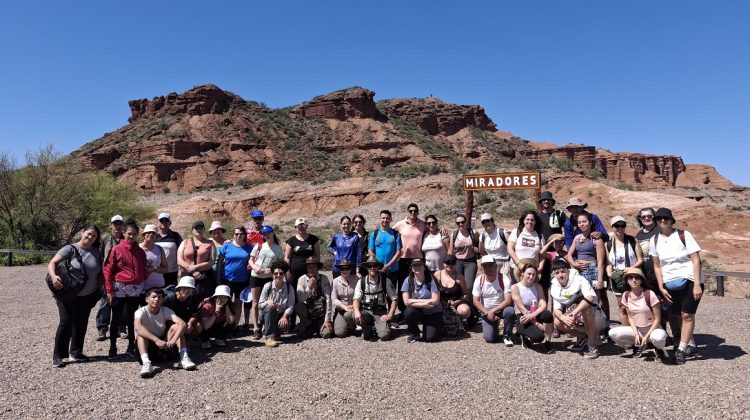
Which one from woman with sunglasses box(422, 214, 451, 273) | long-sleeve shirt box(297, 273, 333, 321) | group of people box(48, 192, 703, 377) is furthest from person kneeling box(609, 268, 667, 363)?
long-sleeve shirt box(297, 273, 333, 321)

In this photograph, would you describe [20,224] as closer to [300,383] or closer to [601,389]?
[300,383]

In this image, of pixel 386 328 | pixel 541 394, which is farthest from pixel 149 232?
pixel 541 394

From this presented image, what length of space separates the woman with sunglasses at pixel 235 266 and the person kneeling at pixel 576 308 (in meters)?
4.16

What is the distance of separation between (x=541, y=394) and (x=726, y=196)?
4488cm

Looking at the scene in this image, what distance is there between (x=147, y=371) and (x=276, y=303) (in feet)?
5.91

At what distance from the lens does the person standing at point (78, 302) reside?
16.8 ft

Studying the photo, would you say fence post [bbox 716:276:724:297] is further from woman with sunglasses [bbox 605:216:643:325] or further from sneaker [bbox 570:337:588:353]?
sneaker [bbox 570:337:588:353]

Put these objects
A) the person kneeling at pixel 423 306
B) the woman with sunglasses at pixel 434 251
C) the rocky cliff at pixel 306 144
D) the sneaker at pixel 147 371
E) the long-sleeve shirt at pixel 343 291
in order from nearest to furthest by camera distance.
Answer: the sneaker at pixel 147 371 < the person kneeling at pixel 423 306 < the long-sleeve shirt at pixel 343 291 < the woman with sunglasses at pixel 434 251 < the rocky cliff at pixel 306 144

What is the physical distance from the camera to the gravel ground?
3.86 meters

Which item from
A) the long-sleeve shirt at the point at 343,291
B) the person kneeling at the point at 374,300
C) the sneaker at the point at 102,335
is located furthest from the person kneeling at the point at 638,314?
the sneaker at the point at 102,335

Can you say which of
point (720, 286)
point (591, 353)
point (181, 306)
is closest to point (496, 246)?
point (591, 353)

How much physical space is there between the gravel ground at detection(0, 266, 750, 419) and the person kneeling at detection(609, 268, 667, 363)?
23 cm

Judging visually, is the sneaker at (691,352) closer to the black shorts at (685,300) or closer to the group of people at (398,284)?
the group of people at (398,284)

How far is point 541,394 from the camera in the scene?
415cm
